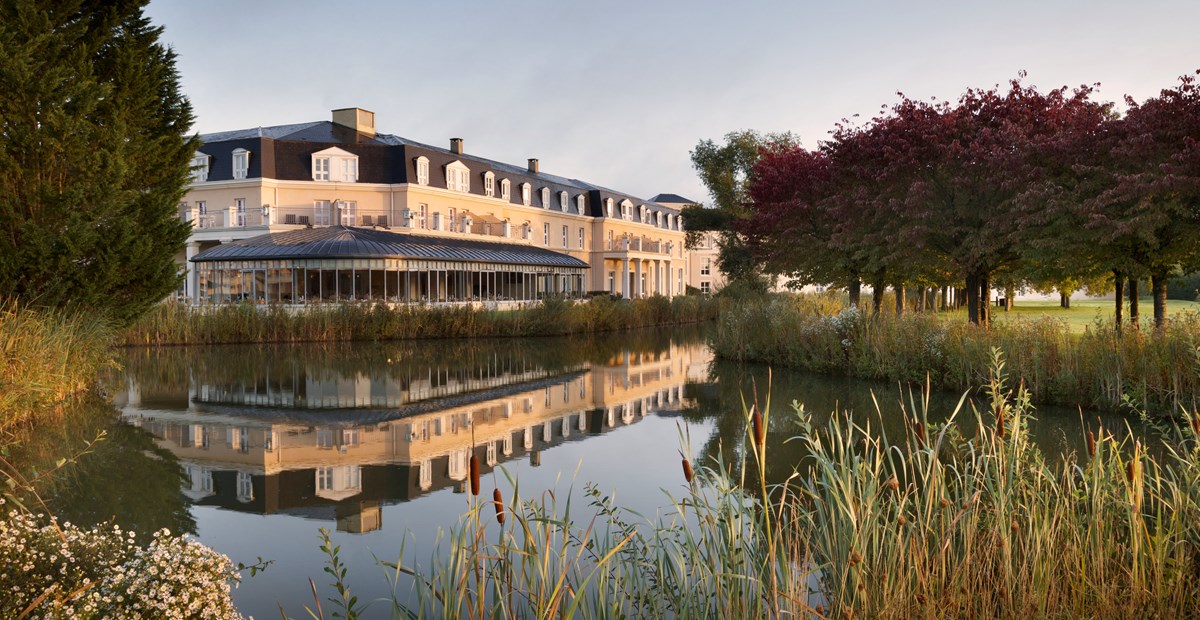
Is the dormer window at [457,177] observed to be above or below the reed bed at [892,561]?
above

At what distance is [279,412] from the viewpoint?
33.8 ft

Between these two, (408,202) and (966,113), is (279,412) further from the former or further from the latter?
(408,202)

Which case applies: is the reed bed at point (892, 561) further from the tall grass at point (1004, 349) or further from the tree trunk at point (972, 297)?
the tree trunk at point (972, 297)

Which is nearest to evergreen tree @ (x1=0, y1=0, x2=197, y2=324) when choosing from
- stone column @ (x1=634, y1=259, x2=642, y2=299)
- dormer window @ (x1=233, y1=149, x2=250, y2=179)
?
dormer window @ (x1=233, y1=149, x2=250, y2=179)

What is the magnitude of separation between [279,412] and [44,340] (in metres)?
2.66

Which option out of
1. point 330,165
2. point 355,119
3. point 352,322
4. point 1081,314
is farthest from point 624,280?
point 352,322

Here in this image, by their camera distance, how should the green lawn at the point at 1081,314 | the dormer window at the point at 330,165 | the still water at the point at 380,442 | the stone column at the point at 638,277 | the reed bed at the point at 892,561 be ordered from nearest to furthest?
the reed bed at the point at 892,561, the still water at the point at 380,442, the green lawn at the point at 1081,314, the dormer window at the point at 330,165, the stone column at the point at 638,277

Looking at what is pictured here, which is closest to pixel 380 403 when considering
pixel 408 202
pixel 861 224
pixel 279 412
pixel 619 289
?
pixel 279 412

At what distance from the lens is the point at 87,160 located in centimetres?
986

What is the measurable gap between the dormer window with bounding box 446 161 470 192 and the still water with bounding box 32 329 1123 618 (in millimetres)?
22728

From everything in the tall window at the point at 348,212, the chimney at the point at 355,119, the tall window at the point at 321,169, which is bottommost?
the tall window at the point at 348,212

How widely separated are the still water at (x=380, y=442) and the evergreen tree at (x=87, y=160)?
1860 millimetres

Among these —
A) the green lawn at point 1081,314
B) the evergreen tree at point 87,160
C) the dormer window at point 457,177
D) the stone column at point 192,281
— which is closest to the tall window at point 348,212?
the dormer window at point 457,177

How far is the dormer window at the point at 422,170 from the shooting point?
36094 mm
